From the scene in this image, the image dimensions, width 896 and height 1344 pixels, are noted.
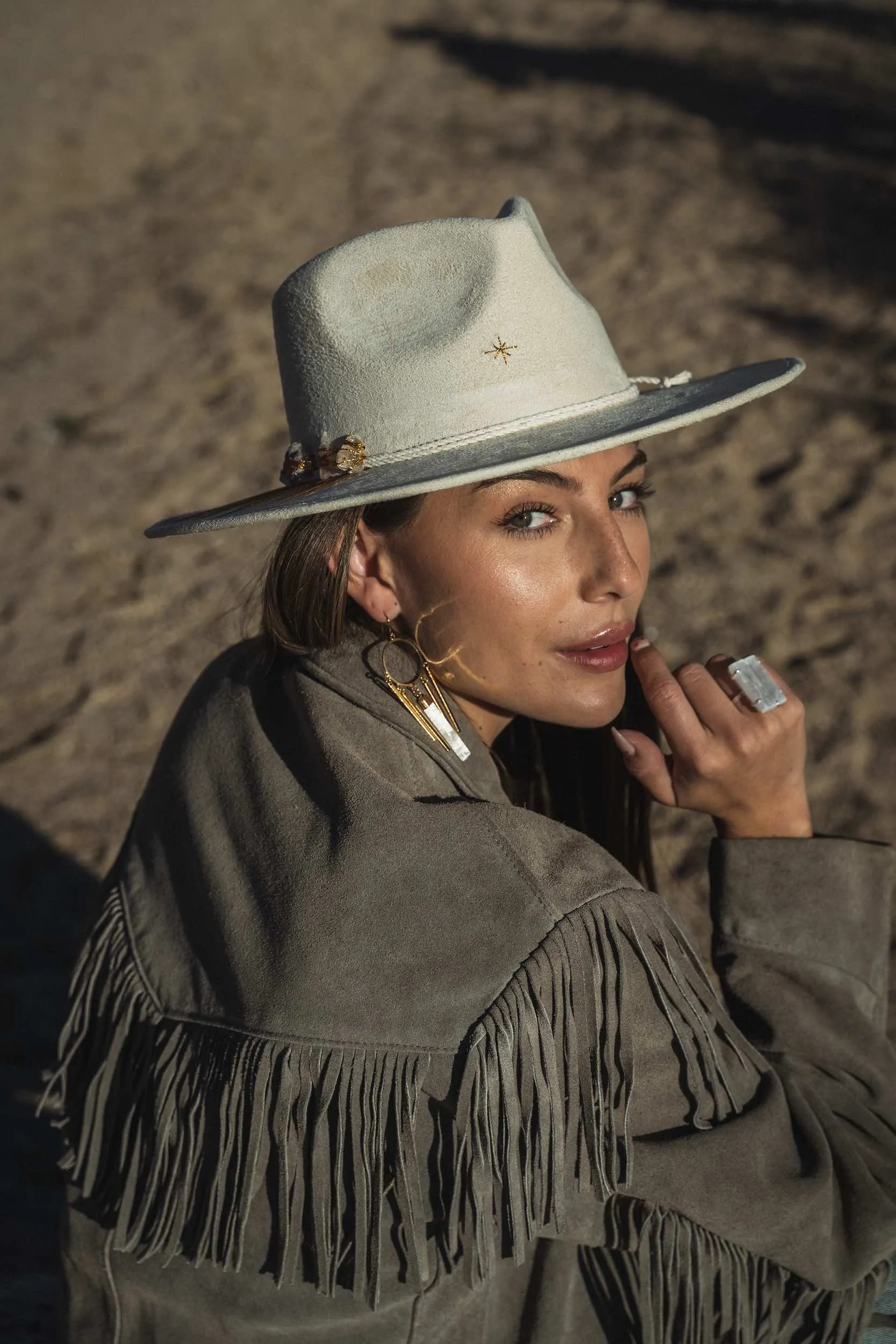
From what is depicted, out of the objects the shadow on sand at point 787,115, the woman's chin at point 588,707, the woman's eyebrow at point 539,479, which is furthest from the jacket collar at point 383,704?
the shadow on sand at point 787,115

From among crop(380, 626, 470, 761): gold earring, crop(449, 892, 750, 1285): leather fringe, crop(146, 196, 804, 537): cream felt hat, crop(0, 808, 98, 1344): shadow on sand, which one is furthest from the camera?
crop(0, 808, 98, 1344): shadow on sand

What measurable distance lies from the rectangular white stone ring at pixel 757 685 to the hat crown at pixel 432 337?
51cm

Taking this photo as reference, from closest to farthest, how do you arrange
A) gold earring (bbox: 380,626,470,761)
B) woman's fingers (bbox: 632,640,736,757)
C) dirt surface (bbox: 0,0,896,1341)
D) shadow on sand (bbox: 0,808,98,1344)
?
gold earring (bbox: 380,626,470,761), woman's fingers (bbox: 632,640,736,757), shadow on sand (bbox: 0,808,98,1344), dirt surface (bbox: 0,0,896,1341)

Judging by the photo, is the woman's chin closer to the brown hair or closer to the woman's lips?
the woman's lips

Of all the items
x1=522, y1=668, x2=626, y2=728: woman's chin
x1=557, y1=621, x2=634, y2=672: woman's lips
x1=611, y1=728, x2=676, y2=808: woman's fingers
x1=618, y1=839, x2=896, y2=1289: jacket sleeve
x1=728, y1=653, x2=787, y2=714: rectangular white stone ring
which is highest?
x1=557, y1=621, x2=634, y2=672: woman's lips

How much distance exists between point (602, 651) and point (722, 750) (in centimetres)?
28

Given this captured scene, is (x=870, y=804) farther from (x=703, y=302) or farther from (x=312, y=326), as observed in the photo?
(x=703, y=302)

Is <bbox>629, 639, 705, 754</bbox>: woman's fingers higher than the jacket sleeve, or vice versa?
<bbox>629, 639, 705, 754</bbox>: woman's fingers

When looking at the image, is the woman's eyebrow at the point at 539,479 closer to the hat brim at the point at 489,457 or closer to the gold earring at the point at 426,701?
the hat brim at the point at 489,457

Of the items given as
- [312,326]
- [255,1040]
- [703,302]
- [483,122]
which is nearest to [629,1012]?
[255,1040]

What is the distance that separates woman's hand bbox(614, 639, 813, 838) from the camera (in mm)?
2043

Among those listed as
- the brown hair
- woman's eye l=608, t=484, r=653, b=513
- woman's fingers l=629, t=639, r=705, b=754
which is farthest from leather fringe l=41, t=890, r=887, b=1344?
the brown hair

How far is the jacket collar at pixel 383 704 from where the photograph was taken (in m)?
1.87

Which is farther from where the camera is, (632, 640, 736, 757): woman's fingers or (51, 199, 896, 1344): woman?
(632, 640, 736, 757): woman's fingers
